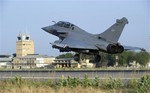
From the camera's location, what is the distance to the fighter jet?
1640 inches

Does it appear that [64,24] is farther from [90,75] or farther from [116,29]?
[90,75]

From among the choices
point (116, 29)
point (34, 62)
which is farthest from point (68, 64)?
point (116, 29)

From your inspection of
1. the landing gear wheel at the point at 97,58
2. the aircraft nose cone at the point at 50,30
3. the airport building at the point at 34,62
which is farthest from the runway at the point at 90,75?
the airport building at the point at 34,62

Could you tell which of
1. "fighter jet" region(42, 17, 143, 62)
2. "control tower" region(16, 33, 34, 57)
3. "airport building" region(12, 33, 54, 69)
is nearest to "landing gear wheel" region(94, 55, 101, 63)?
"fighter jet" region(42, 17, 143, 62)

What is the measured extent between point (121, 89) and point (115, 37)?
27.2 meters

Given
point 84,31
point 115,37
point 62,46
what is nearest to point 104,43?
point 115,37

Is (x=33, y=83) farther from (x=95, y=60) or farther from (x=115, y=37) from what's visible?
(x=115, y=37)

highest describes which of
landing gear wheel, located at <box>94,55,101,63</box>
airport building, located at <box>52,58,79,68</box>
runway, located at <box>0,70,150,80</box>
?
airport building, located at <box>52,58,79,68</box>

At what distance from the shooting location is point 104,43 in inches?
1709

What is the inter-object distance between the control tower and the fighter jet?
4714 inches

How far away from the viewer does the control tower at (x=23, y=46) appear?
171 metres

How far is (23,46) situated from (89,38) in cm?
13086

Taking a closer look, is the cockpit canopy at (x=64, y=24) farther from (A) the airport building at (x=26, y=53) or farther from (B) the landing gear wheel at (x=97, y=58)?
(A) the airport building at (x=26, y=53)

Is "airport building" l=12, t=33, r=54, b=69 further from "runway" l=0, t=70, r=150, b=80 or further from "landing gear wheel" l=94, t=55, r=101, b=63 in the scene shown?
"runway" l=0, t=70, r=150, b=80
